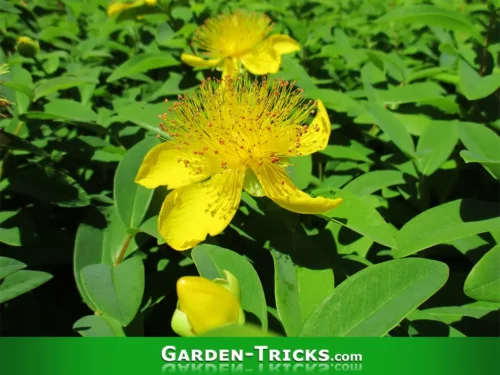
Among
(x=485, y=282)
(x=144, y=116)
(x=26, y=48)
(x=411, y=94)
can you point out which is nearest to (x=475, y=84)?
(x=411, y=94)

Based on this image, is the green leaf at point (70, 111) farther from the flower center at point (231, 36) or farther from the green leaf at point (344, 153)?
the green leaf at point (344, 153)

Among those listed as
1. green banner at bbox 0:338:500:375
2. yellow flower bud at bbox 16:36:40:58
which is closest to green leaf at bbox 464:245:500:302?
green banner at bbox 0:338:500:375

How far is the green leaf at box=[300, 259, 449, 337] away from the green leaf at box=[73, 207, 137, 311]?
1.36ft

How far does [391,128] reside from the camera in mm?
1023

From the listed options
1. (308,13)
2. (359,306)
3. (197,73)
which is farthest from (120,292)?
(308,13)

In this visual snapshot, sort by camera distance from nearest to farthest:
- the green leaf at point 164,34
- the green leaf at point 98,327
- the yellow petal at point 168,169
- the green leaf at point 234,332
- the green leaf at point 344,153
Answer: the green leaf at point 234,332
the green leaf at point 98,327
the yellow petal at point 168,169
the green leaf at point 344,153
the green leaf at point 164,34

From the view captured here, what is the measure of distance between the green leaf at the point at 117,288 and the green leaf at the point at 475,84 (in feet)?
2.44

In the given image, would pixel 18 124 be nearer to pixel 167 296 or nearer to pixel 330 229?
pixel 167 296

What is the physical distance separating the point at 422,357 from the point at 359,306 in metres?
0.11

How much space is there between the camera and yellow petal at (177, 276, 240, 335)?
23.4 inches

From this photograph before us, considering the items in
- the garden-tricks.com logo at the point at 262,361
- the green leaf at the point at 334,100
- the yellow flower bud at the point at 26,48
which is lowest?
the garden-tricks.com logo at the point at 262,361

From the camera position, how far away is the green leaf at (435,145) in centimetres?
98

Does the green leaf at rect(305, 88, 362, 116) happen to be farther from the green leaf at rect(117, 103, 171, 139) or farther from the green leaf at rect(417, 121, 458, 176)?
the green leaf at rect(117, 103, 171, 139)

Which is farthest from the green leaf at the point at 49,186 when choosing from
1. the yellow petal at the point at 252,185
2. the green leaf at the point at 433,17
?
the green leaf at the point at 433,17
